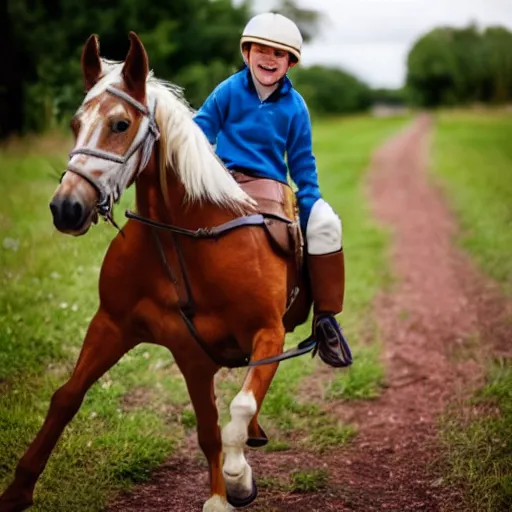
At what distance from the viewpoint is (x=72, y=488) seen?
4.22m

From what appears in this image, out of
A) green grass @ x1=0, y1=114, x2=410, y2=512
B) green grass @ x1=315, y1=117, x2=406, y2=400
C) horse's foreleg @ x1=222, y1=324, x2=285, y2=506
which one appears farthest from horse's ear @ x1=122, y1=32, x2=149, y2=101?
green grass @ x1=315, y1=117, x2=406, y2=400

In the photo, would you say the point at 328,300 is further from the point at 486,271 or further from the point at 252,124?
the point at 486,271

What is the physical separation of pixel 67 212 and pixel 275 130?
1.32 meters

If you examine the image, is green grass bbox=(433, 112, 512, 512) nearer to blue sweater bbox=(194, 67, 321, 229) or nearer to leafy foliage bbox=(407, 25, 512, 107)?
blue sweater bbox=(194, 67, 321, 229)

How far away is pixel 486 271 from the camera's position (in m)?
9.58

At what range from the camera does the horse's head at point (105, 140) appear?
2.97 metres

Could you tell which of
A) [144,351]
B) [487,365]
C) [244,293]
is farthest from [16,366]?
[487,365]

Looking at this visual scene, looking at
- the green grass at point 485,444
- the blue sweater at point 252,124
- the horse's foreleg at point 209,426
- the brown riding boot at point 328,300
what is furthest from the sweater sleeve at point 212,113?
the green grass at point 485,444

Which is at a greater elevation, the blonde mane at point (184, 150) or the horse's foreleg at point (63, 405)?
the blonde mane at point (184, 150)

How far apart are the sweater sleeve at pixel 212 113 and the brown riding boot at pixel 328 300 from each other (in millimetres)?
864

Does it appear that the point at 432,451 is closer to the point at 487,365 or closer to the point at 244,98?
the point at 487,365

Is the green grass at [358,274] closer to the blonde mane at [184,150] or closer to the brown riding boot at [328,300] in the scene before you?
the brown riding boot at [328,300]

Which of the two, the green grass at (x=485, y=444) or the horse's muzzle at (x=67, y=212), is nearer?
the horse's muzzle at (x=67, y=212)

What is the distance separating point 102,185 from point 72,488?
2.04 meters
